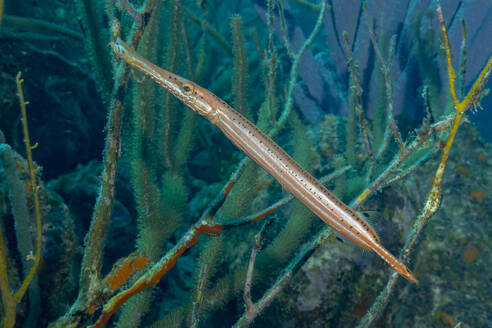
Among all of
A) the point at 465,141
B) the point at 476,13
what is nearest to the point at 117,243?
the point at 465,141

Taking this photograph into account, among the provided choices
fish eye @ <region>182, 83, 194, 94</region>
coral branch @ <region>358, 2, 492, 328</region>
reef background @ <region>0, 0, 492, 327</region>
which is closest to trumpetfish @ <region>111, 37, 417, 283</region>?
fish eye @ <region>182, 83, 194, 94</region>

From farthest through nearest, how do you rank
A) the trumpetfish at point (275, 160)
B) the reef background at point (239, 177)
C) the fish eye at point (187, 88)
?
the reef background at point (239, 177) → the fish eye at point (187, 88) → the trumpetfish at point (275, 160)

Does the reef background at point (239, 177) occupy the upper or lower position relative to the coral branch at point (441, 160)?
lower

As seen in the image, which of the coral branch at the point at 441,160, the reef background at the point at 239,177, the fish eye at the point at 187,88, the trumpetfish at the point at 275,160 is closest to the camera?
the coral branch at the point at 441,160

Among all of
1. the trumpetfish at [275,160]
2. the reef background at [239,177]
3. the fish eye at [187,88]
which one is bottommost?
the reef background at [239,177]

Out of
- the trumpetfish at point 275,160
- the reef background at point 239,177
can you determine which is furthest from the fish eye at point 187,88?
the reef background at point 239,177

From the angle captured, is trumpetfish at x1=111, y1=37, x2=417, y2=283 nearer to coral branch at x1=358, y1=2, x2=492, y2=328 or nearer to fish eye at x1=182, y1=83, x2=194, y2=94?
fish eye at x1=182, y1=83, x2=194, y2=94

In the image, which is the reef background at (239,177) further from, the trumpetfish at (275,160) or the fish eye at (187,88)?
the fish eye at (187,88)

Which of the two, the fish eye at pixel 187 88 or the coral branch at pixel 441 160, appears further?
the fish eye at pixel 187 88

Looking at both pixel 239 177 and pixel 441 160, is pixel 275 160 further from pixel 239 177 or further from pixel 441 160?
pixel 441 160

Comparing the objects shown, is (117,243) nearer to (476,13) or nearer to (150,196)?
(150,196)
